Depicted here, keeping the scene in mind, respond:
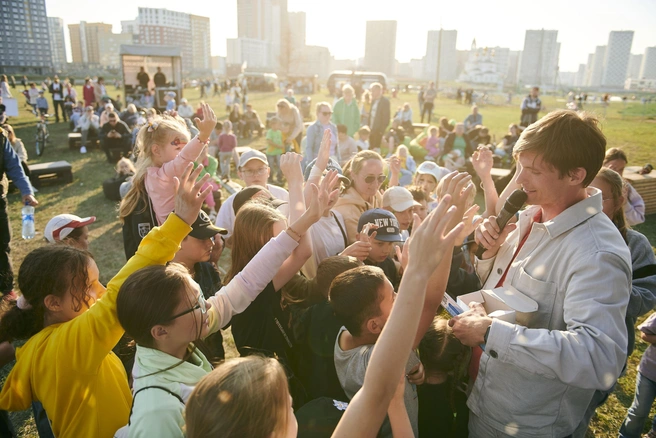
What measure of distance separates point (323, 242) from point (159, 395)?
1860 mm

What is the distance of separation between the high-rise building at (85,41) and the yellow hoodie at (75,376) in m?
176

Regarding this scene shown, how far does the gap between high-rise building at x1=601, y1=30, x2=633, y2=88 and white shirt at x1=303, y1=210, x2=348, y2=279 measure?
20328 centimetres

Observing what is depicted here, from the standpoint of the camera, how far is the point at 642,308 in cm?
247

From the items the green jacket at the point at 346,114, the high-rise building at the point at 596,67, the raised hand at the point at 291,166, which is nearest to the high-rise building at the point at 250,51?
the high-rise building at the point at 596,67

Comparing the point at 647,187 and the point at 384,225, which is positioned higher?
the point at 384,225

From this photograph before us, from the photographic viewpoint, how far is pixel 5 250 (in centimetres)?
485

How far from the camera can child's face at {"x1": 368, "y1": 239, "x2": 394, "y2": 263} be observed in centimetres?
302

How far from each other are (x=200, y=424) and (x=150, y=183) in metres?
2.42

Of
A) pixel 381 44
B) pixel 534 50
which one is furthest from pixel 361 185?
pixel 534 50

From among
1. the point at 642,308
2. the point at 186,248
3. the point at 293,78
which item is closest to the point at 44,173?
the point at 186,248

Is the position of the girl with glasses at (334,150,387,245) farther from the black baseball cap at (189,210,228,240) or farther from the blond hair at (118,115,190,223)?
the blond hair at (118,115,190,223)

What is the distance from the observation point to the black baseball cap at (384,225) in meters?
2.98

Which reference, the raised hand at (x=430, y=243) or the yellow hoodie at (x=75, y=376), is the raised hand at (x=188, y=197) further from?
the raised hand at (x=430, y=243)

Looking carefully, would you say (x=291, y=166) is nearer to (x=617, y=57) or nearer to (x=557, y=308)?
(x=557, y=308)
